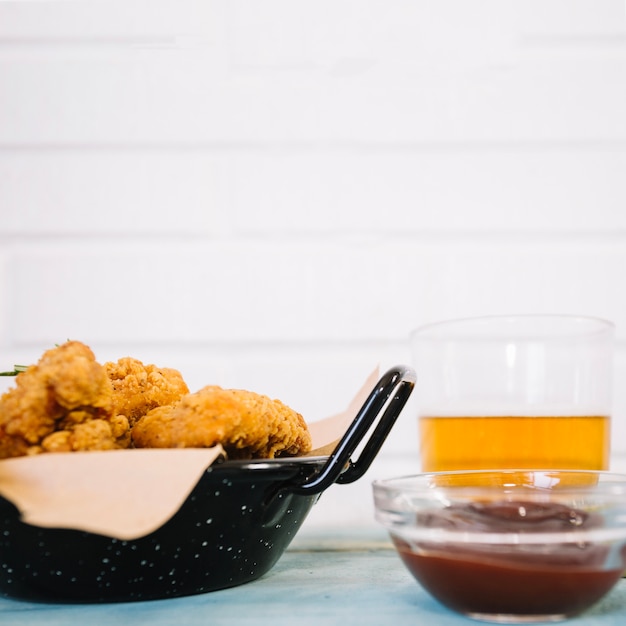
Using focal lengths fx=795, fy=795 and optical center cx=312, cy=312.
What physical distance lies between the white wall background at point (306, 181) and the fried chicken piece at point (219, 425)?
40 cm

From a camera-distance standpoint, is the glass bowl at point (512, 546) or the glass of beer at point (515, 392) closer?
the glass bowl at point (512, 546)

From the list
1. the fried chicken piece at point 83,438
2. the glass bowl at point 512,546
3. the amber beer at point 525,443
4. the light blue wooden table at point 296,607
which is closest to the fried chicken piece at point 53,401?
the fried chicken piece at point 83,438

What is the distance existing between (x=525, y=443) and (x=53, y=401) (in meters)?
0.50

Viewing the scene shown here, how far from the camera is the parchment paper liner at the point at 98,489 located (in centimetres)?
54

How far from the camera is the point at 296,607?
647 millimetres

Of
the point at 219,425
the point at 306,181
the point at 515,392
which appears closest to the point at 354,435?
the point at 219,425

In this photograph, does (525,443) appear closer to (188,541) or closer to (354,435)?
(354,435)

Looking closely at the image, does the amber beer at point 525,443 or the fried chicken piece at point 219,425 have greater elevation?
the fried chicken piece at point 219,425

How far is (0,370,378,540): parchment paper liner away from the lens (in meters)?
0.54

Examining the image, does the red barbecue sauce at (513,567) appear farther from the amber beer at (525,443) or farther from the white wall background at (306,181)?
the white wall background at (306,181)

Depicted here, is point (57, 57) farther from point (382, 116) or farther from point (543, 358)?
point (543, 358)

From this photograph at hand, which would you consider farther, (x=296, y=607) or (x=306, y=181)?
(x=306, y=181)

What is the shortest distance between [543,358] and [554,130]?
377 mm

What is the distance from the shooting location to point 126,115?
1.11 metres
